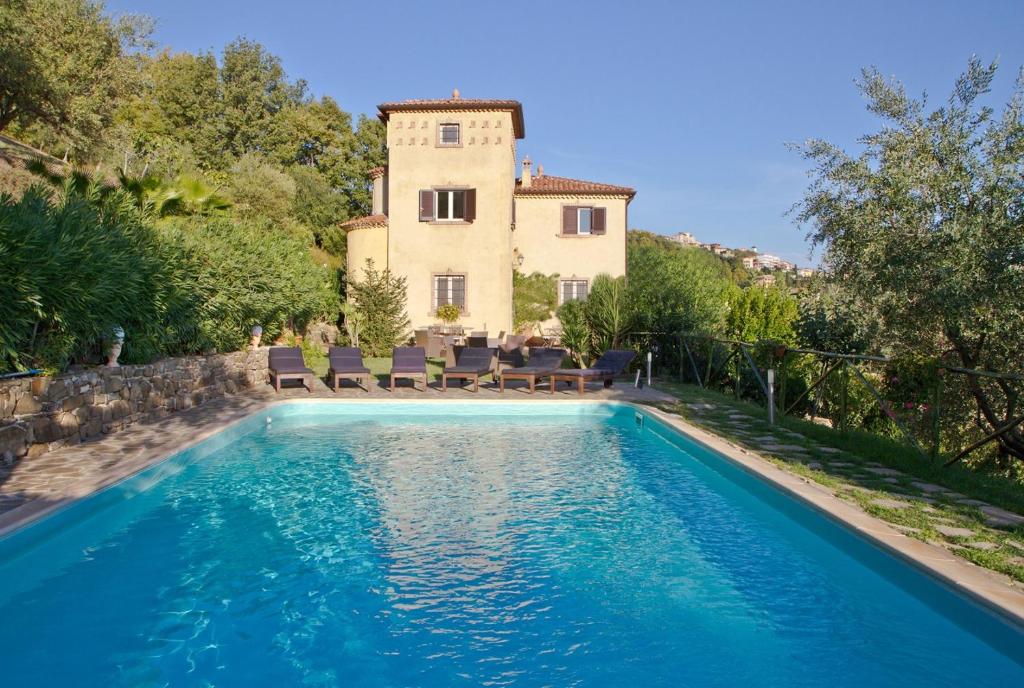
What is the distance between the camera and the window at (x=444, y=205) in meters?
22.7

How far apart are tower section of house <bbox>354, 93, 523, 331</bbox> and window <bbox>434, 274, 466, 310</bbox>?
3 cm

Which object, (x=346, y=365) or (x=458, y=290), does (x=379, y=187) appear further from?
(x=346, y=365)

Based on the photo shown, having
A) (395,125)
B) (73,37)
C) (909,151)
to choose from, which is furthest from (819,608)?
(73,37)

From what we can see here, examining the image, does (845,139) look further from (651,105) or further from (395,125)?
(395,125)

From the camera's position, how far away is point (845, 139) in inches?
383

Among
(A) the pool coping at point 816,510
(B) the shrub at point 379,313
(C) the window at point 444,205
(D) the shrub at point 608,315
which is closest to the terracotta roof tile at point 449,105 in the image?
(C) the window at point 444,205

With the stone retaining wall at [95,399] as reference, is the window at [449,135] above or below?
above

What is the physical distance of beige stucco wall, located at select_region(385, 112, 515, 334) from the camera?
74.4 feet

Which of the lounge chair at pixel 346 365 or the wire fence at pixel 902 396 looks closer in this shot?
the wire fence at pixel 902 396

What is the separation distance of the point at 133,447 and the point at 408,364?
650 centimetres

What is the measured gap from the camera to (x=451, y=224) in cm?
2280

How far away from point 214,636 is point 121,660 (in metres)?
0.47

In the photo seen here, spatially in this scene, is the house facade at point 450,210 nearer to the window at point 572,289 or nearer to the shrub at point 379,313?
the shrub at point 379,313

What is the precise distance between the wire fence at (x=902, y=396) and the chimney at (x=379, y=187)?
1488 cm
